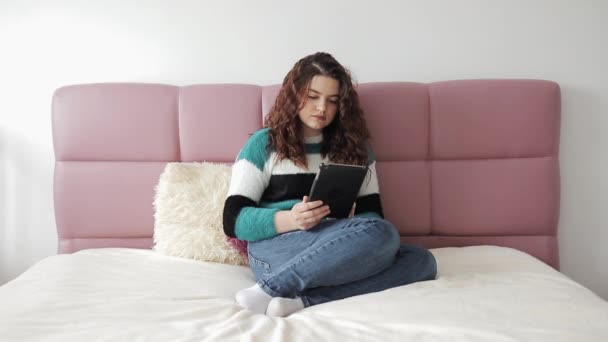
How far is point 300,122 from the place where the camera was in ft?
4.91

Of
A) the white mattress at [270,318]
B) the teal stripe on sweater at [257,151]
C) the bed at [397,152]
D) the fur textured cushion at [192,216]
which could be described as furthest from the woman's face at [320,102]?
the white mattress at [270,318]

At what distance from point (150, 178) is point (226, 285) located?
576 millimetres

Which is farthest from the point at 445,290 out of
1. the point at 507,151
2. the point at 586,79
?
the point at 586,79

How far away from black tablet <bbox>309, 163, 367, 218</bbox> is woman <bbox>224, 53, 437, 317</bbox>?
3 cm

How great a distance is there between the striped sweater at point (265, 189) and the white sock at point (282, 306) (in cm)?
24

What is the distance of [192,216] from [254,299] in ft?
1.51

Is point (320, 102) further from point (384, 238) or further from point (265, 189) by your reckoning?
point (384, 238)

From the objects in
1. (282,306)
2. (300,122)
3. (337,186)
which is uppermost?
(300,122)

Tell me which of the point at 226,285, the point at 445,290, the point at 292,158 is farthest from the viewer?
the point at 292,158

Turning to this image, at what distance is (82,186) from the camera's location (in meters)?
1.63

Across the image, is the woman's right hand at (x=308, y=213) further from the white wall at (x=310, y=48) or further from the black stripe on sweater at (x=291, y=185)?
the white wall at (x=310, y=48)

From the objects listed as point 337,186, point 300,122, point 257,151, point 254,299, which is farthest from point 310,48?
point 254,299

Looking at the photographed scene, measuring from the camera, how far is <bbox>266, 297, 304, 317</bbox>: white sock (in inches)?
42.6

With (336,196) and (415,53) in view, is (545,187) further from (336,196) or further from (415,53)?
(336,196)
